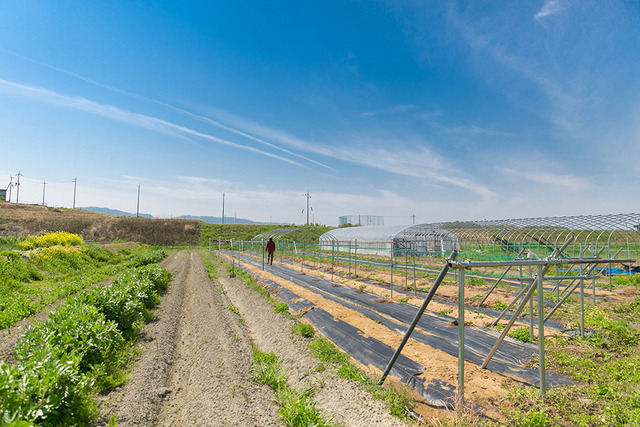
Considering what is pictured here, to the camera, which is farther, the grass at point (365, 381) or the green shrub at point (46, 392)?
the grass at point (365, 381)

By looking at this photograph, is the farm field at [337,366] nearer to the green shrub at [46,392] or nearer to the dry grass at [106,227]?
the green shrub at [46,392]

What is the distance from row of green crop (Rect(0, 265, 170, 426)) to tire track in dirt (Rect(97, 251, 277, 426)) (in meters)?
0.36

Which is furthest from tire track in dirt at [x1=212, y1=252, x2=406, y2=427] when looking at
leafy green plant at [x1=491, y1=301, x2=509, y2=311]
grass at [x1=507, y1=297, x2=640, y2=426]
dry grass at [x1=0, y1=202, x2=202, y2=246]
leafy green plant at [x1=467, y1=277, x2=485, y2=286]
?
dry grass at [x1=0, y1=202, x2=202, y2=246]

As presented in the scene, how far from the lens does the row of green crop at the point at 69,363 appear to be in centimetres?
318

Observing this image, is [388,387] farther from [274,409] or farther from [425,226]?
[425,226]

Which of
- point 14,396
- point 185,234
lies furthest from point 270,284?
point 185,234

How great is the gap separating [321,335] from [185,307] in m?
5.87

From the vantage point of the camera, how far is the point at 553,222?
20531mm

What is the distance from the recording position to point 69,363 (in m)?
3.89

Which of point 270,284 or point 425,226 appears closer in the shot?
point 270,284

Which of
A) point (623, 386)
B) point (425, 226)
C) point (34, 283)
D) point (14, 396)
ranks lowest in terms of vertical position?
point (34, 283)

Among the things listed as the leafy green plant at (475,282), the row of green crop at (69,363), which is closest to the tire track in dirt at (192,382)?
the row of green crop at (69,363)

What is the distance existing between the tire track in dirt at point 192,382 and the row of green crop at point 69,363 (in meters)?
0.36

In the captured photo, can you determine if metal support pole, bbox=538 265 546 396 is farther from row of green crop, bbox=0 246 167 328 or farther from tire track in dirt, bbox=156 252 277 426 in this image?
row of green crop, bbox=0 246 167 328
